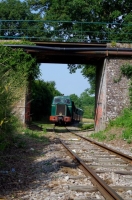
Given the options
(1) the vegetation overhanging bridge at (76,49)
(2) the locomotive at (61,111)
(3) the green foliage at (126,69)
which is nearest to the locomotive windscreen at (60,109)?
(2) the locomotive at (61,111)

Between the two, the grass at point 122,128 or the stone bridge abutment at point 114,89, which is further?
the stone bridge abutment at point 114,89

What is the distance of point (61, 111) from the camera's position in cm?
3083

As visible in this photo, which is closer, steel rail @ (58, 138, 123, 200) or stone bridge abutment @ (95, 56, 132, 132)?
steel rail @ (58, 138, 123, 200)

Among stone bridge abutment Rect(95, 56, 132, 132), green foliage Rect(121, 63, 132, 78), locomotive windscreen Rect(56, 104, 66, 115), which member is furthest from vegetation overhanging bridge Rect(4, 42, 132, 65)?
locomotive windscreen Rect(56, 104, 66, 115)

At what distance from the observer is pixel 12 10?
48500mm

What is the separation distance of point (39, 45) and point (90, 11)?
1555 cm

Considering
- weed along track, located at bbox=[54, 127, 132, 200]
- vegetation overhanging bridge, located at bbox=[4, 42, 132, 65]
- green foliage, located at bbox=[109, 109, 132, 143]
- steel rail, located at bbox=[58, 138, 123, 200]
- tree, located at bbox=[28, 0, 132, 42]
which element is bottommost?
weed along track, located at bbox=[54, 127, 132, 200]

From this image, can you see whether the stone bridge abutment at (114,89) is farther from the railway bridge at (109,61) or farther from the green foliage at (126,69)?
the green foliage at (126,69)

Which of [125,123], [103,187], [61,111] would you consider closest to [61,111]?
[61,111]

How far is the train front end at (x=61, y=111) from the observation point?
30188 millimetres

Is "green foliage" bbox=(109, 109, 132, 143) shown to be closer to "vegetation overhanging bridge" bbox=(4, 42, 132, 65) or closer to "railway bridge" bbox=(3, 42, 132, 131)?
"railway bridge" bbox=(3, 42, 132, 131)

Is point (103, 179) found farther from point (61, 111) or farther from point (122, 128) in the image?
point (61, 111)

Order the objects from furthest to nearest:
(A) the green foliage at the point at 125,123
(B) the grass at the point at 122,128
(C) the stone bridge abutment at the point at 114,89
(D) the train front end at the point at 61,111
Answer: (D) the train front end at the point at 61,111 < (C) the stone bridge abutment at the point at 114,89 < (B) the grass at the point at 122,128 < (A) the green foliage at the point at 125,123

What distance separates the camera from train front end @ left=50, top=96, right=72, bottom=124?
30.2 metres
